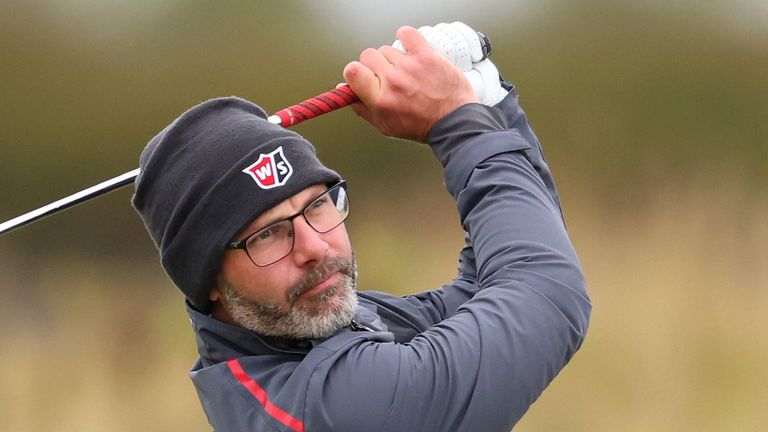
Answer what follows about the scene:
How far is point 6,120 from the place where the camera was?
9.86ft

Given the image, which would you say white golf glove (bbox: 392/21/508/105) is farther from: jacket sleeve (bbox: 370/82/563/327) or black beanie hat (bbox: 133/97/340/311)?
black beanie hat (bbox: 133/97/340/311)

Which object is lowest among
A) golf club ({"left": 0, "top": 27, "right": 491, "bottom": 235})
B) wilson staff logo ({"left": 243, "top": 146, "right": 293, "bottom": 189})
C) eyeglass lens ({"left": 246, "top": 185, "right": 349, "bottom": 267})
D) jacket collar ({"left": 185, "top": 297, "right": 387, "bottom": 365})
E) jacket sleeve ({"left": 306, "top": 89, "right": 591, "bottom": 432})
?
jacket sleeve ({"left": 306, "top": 89, "right": 591, "bottom": 432})

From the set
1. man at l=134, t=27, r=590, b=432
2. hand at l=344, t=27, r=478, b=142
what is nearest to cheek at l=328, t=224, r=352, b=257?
man at l=134, t=27, r=590, b=432

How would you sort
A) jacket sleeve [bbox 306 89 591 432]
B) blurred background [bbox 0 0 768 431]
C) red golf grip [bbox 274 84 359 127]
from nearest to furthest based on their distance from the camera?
1. jacket sleeve [bbox 306 89 591 432]
2. red golf grip [bbox 274 84 359 127]
3. blurred background [bbox 0 0 768 431]

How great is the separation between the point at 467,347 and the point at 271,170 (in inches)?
10.2

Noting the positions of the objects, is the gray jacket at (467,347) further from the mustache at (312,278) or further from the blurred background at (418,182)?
the blurred background at (418,182)

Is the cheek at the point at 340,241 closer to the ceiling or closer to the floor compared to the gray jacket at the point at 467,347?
closer to the ceiling

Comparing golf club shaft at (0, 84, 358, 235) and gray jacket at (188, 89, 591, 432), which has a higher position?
golf club shaft at (0, 84, 358, 235)

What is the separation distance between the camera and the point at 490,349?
920 mm

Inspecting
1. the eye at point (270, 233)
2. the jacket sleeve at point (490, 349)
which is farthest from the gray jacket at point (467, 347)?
the eye at point (270, 233)

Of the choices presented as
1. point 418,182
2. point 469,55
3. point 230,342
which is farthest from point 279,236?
point 418,182

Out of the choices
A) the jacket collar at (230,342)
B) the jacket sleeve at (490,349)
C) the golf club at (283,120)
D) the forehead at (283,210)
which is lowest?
the jacket sleeve at (490,349)

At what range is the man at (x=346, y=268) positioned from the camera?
0.93m

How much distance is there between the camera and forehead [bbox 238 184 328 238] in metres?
0.96
